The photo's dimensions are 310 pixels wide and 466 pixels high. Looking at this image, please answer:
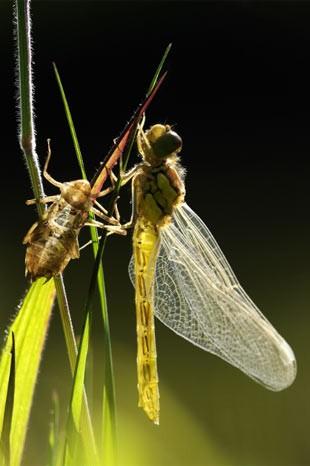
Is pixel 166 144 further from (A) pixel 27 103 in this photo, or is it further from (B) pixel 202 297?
(A) pixel 27 103

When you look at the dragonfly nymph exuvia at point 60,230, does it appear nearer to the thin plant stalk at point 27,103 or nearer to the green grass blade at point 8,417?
the thin plant stalk at point 27,103

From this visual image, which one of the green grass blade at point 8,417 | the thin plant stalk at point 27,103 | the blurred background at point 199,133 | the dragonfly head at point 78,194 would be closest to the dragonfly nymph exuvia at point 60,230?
the dragonfly head at point 78,194

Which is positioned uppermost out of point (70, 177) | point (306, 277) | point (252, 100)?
point (252, 100)

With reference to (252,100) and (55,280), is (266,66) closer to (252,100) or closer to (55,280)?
(252,100)

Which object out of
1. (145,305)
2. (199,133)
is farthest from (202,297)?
(199,133)

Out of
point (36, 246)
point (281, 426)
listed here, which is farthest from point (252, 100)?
point (36, 246)

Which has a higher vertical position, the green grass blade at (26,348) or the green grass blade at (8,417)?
the green grass blade at (26,348)

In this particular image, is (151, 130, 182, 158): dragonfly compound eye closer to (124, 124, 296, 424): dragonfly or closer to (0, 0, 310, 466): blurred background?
(124, 124, 296, 424): dragonfly
